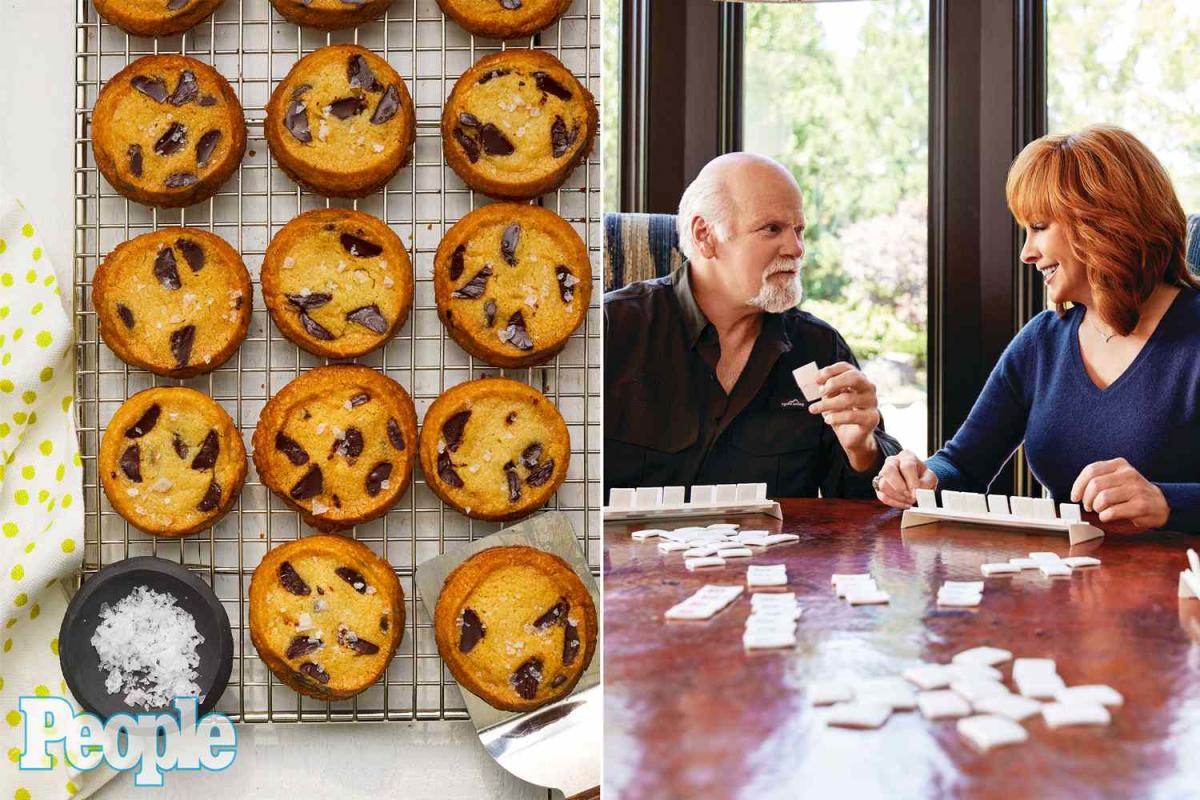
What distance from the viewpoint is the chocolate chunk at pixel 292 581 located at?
1186mm

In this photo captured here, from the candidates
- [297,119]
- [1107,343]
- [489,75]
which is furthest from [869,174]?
[297,119]

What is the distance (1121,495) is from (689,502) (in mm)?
286

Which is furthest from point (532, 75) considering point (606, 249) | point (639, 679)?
point (639, 679)

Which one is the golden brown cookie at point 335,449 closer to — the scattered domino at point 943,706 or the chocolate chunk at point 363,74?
the chocolate chunk at point 363,74

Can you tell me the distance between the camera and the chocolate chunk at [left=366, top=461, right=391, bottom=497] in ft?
3.92

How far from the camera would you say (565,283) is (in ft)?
3.94

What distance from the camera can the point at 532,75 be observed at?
3.97 feet

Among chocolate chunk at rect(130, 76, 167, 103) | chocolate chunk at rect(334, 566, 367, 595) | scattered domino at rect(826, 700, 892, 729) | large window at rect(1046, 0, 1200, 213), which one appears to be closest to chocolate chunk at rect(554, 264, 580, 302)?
chocolate chunk at rect(334, 566, 367, 595)

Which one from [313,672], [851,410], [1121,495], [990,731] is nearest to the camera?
[990,731]

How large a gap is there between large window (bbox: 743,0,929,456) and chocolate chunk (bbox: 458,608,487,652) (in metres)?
0.63

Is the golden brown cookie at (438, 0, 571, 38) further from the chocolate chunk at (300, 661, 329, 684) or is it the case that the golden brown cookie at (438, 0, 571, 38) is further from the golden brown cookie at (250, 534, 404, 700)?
the chocolate chunk at (300, 661, 329, 684)

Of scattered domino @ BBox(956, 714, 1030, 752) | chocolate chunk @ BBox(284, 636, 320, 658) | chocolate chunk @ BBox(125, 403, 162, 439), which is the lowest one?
chocolate chunk @ BBox(284, 636, 320, 658)

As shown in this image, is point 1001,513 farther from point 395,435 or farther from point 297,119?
point 297,119

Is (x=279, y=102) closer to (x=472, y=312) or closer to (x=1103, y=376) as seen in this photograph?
(x=472, y=312)
